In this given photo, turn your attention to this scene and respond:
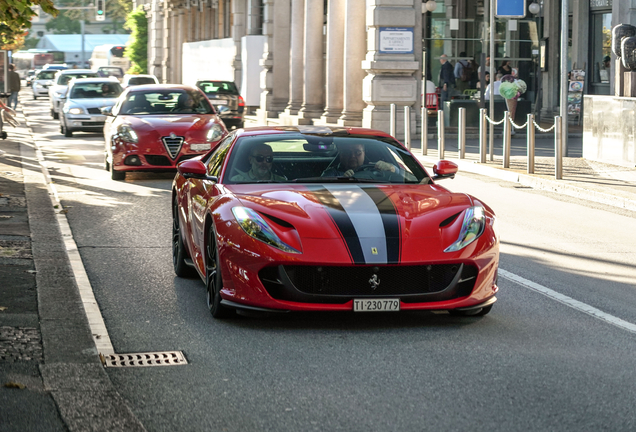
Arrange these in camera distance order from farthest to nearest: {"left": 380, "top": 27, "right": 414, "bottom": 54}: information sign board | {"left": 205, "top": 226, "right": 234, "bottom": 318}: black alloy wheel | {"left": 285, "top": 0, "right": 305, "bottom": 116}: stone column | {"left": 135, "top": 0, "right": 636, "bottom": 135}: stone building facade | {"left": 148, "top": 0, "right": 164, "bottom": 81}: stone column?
{"left": 148, "top": 0, "right": 164, "bottom": 81}: stone column
{"left": 285, "top": 0, "right": 305, "bottom": 116}: stone column
{"left": 135, "top": 0, "right": 636, "bottom": 135}: stone building facade
{"left": 380, "top": 27, "right": 414, "bottom": 54}: information sign board
{"left": 205, "top": 226, "right": 234, "bottom": 318}: black alloy wheel

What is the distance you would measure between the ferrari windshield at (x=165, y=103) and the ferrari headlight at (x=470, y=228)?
39.9ft

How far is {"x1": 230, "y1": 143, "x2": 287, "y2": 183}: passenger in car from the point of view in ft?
25.3

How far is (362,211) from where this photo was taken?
684 centimetres

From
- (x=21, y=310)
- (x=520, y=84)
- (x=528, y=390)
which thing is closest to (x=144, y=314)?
(x=21, y=310)

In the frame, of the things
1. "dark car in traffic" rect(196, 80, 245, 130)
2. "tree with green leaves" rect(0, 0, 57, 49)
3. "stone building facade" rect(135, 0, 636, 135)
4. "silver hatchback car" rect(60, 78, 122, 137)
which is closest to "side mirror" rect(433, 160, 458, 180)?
"tree with green leaves" rect(0, 0, 57, 49)

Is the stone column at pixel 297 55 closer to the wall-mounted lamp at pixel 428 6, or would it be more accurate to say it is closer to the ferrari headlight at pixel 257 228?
the wall-mounted lamp at pixel 428 6

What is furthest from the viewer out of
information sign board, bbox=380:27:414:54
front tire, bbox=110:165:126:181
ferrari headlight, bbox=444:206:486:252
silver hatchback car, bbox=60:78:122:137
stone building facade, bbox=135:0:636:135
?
silver hatchback car, bbox=60:78:122:137

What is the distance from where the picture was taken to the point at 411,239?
6.61 m

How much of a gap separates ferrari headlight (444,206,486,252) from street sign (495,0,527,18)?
46.2 ft

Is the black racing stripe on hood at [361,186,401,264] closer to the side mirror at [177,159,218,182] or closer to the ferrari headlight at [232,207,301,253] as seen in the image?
the ferrari headlight at [232,207,301,253]

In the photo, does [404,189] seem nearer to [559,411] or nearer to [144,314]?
[144,314]

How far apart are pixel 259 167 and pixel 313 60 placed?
25.0 meters

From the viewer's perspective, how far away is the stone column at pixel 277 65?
36938 millimetres

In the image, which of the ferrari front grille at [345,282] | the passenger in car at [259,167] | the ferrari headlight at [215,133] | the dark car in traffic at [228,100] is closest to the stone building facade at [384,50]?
the dark car in traffic at [228,100]
